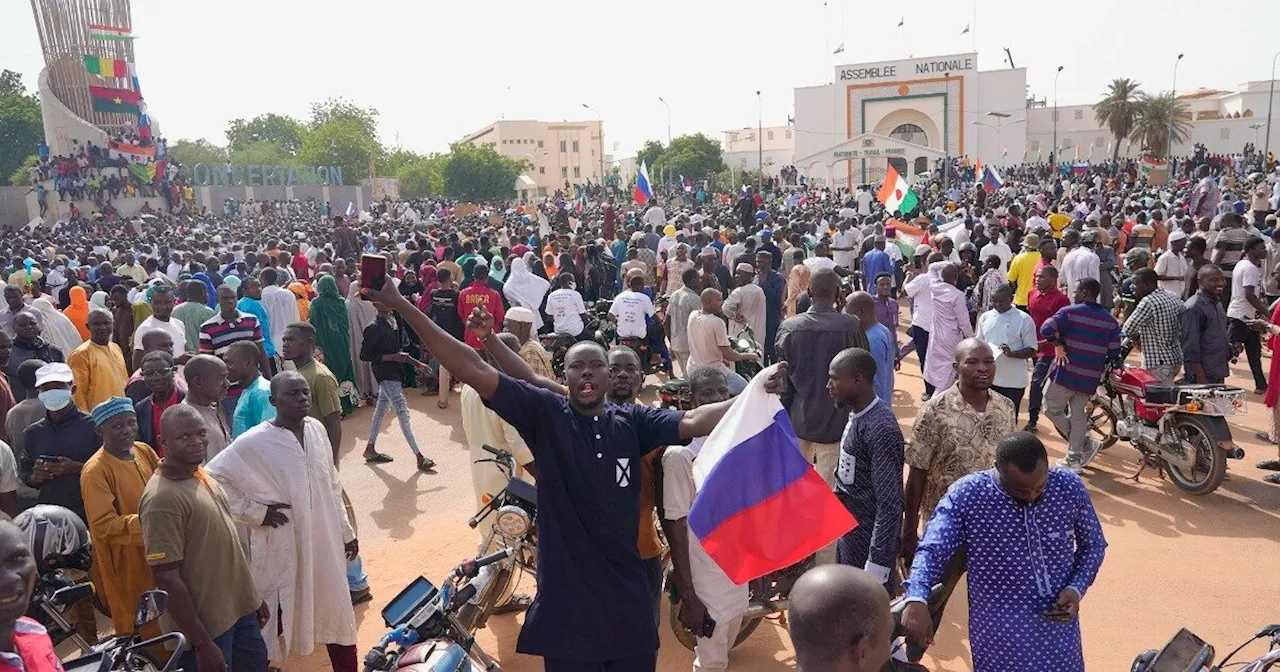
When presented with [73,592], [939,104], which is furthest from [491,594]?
[939,104]

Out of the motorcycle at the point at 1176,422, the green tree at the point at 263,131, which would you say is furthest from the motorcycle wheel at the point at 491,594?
the green tree at the point at 263,131

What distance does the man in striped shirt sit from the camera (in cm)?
727

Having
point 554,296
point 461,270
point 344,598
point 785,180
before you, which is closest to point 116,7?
point 785,180

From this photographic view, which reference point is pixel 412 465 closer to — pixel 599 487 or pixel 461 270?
pixel 461 270

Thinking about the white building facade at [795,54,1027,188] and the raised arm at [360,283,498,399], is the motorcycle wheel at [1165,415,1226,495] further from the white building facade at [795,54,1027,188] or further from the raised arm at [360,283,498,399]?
the white building facade at [795,54,1027,188]

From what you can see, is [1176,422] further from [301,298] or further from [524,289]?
[301,298]

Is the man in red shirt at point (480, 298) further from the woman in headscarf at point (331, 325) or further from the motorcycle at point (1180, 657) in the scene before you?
the motorcycle at point (1180, 657)

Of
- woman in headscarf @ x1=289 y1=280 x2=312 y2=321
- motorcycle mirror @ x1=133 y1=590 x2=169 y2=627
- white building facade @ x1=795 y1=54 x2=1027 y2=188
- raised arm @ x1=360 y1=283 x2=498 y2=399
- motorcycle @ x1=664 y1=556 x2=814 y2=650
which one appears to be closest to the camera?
raised arm @ x1=360 y1=283 x2=498 y2=399

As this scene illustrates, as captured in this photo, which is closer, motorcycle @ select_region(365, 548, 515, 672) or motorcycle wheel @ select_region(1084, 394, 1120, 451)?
motorcycle @ select_region(365, 548, 515, 672)

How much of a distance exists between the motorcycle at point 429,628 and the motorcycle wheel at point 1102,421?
234 inches

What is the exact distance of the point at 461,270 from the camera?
1345 cm

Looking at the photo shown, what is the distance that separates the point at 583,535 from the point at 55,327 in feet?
27.6

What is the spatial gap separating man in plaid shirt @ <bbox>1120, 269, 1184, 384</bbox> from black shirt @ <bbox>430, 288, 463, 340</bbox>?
6.98 meters

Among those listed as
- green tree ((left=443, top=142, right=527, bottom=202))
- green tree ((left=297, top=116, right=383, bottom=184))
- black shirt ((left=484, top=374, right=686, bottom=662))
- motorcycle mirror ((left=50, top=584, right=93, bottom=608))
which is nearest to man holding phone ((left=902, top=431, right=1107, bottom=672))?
black shirt ((left=484, top=374, right=686, bottom=662))
